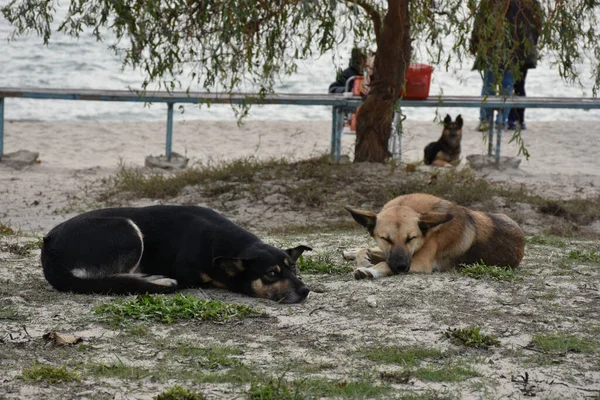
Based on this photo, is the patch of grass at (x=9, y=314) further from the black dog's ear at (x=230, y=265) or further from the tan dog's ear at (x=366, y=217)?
the tan dog's ear at (x=366, y=217)

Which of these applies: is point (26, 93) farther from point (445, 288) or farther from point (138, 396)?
point (138, 396)

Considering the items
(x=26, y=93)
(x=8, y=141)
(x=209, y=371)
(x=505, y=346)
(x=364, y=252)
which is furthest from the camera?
(x=8, y=141)

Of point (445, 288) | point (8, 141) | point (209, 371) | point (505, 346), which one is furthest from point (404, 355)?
point (8, 141)

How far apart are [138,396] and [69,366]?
0.57 m

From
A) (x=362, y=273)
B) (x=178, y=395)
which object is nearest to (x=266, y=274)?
(x=362, y=273)

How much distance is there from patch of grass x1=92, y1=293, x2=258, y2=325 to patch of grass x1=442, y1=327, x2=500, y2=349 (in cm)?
123

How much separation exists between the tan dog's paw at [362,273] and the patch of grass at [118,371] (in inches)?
92.7

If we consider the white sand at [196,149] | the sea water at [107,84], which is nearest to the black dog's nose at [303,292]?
the white sand at [196,149]

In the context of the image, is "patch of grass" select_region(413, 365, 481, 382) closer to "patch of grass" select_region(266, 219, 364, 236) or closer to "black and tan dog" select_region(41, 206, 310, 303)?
"black and tan dog" select_region(41, 206, 310, 303)

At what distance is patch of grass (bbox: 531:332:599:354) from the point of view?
4.77 meters

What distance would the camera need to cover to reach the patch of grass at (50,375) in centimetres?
413

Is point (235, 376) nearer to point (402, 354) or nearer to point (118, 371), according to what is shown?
point (118, 371)

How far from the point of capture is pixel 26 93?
13578 mm

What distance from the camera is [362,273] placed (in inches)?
250
